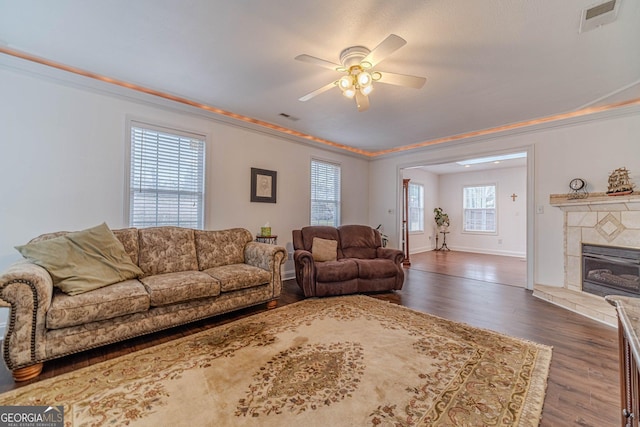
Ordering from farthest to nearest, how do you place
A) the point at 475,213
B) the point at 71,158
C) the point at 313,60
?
the point at 475,213, the point at 71,158, the point at 313,60

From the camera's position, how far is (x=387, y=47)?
1.94 m

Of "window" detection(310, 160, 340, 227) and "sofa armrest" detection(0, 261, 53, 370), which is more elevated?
"window" detection(310, 160, 340, 227)

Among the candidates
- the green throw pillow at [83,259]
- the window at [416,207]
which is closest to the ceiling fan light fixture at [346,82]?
the green throw pillow at [83,259]

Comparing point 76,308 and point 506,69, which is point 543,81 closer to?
point 506,69

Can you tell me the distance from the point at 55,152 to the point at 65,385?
2.23 meters

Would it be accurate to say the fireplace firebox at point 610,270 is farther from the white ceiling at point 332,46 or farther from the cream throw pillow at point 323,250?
the cream throw pillow at point 323,250

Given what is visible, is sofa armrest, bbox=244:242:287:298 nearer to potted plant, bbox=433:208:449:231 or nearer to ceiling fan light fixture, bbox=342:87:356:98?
ceiling fan light fixture, bbox=342:87:356:98

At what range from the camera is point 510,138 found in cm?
439

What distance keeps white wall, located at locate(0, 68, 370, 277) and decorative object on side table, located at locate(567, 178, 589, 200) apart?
4.83 meters

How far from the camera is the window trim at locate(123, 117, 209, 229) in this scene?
311 cm

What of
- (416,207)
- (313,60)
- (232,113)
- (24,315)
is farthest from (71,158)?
(416,207)

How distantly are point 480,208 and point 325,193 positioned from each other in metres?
5.58

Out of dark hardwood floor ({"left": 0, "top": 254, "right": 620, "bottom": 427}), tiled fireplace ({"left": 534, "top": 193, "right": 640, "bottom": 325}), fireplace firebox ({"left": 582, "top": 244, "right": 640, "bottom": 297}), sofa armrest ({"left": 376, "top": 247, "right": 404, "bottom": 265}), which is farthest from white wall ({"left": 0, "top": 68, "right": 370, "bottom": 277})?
fireplace firebox ({"left": 582, "top": 244, "right": 640, "bottom": 297})

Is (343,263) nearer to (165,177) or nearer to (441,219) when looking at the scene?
(165,177)
